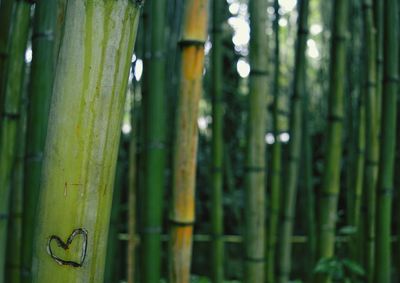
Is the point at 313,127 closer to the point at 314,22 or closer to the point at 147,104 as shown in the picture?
the point at 314,22

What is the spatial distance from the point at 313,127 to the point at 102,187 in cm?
334

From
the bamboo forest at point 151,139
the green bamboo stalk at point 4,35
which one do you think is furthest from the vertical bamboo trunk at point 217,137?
the green bamboo stalk at point 4,35

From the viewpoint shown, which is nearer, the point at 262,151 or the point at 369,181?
the point at 262,151

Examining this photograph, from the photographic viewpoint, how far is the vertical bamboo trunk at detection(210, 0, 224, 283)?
155 cm

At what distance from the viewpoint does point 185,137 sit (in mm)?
907

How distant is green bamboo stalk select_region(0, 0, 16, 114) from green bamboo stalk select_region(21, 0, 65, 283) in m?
0.06

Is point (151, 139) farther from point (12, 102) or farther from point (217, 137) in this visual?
point (217, 137)

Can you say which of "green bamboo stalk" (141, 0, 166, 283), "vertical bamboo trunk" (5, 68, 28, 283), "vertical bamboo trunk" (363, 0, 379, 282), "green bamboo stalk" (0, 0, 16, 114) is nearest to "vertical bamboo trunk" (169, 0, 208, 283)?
"green bamboo stalk" (141, 0, 166, 283)

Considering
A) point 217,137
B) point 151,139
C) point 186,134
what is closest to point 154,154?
point 151,139

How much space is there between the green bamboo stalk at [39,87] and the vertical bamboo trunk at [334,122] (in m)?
0.64

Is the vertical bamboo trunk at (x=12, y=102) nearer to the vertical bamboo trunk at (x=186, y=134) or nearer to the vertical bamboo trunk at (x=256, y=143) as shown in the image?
the vertical bamboo trunk at (x=186, y=134)

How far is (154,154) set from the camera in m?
1.12

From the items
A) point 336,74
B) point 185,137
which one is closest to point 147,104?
point 185,137

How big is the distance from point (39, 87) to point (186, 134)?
0.34 metres
